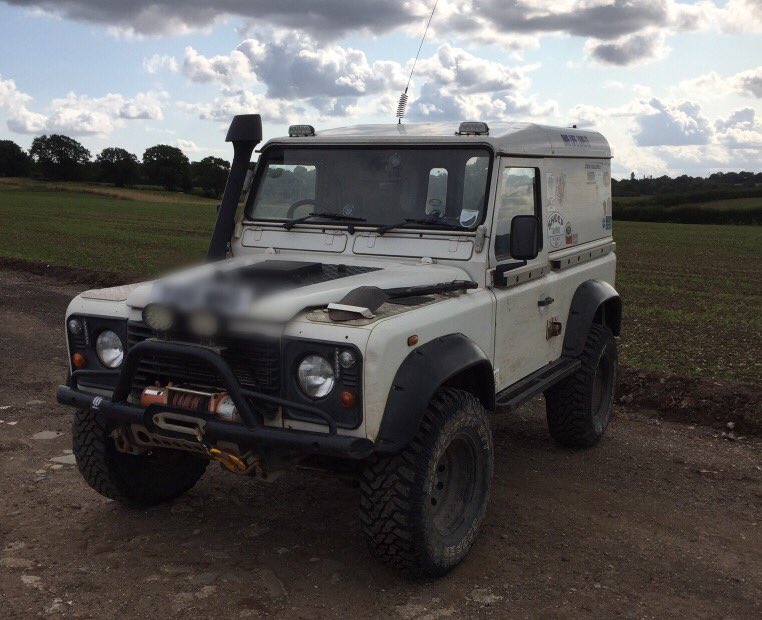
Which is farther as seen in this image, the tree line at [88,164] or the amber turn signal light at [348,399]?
the tree line at [88,164]

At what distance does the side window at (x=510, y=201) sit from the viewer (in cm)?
520

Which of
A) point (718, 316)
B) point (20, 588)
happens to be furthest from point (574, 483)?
point (718, 316)

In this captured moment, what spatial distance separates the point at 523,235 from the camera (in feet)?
16.1

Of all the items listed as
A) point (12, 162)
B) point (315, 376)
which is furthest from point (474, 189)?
point (12, 162)

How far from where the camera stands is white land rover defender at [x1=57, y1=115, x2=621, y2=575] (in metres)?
3.91

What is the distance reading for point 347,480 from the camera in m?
4.44

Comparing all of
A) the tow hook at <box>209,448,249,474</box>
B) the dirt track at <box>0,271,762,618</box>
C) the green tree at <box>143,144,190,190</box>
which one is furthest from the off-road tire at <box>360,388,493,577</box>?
the green tree at <box>143,144,190,190</box>

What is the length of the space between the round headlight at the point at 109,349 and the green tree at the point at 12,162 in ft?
344

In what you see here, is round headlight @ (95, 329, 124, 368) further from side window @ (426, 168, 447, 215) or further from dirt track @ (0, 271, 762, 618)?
side window @ (426, 168, 447, 215)

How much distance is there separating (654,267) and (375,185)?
20552 millimetres

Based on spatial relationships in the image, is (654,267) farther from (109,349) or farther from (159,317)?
(159,317)

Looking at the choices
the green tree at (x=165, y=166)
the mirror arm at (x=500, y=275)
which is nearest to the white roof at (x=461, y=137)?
the mirror arm at (x=500, y=275)

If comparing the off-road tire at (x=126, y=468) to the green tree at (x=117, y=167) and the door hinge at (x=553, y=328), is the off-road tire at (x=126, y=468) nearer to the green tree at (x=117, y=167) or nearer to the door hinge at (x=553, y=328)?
the door hinge at (x=553, y=328)

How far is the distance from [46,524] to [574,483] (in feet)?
11.3
